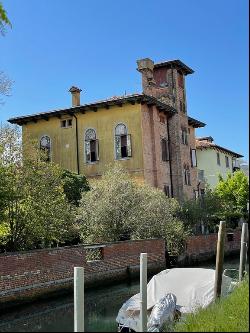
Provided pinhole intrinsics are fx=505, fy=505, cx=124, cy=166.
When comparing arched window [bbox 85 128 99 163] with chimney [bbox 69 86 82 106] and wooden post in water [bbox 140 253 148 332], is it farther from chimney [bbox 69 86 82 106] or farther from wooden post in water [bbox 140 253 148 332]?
wooden post in water [bbox 140 253 148 332]

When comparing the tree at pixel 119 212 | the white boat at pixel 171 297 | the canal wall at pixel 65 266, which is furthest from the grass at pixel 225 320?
the tree at pixel 119 212

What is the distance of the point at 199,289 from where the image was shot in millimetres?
12766

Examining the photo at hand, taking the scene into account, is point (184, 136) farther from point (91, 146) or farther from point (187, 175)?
point (91, 146)

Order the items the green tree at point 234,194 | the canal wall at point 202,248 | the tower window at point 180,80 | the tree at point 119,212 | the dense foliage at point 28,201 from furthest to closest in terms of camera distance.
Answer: the tower window at point 180,80 → the green tree at point 234,194 → the canal wall at point 202,248 → the tree at point 119,212 → the dense foliage at point 28,201

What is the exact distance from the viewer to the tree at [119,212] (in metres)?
24.4

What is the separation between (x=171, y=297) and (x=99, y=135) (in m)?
24.3

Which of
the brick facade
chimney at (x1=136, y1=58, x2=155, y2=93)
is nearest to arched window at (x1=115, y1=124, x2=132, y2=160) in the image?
the brick facade

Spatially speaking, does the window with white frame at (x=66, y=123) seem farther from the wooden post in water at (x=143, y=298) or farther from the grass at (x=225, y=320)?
the grass at (x=225, y=320)

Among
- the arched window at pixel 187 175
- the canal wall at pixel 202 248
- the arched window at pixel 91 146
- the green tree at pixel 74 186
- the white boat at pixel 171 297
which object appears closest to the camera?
the white boat at pixel 171 297

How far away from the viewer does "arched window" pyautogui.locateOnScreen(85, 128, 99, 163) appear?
3531 centimetres

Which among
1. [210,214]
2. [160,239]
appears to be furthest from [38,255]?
[210,214]

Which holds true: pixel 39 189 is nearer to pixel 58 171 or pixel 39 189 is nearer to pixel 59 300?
pixel 58 171

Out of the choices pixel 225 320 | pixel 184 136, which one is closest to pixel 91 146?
pixel 184 136

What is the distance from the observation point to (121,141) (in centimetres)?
3456
